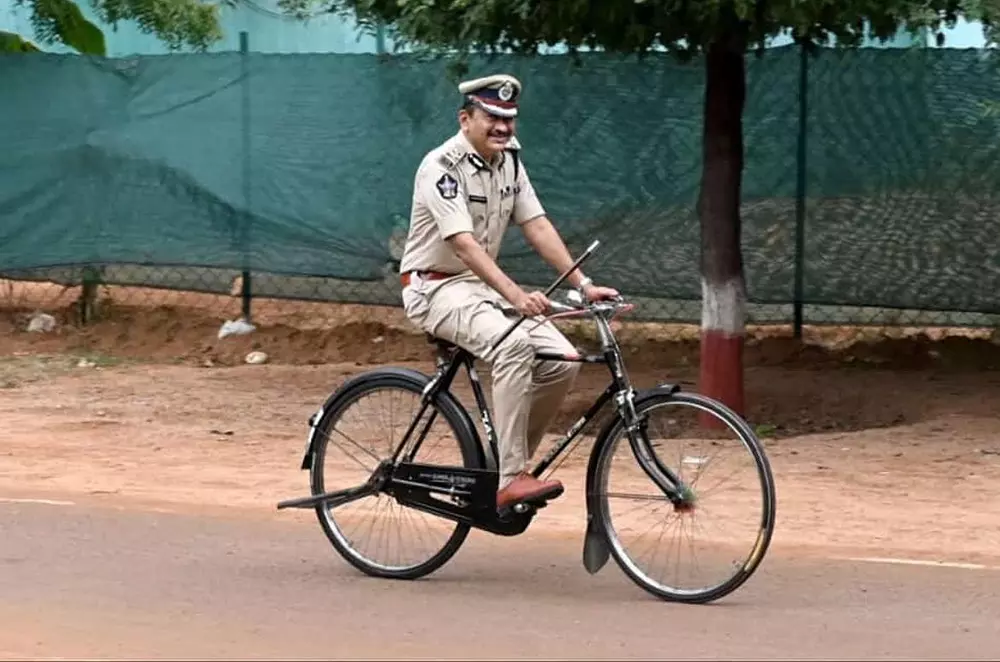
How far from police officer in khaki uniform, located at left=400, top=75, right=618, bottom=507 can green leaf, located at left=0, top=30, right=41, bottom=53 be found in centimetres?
902

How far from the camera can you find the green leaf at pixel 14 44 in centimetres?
1461

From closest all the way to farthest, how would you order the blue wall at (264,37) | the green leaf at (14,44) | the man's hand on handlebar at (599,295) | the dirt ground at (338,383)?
1. the man's hand on handlebar at (599,295)
2. the dirt ground at (338,383)
3. the green leaf at (14,44)
4. the blue wall at (264,37)

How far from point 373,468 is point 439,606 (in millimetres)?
785

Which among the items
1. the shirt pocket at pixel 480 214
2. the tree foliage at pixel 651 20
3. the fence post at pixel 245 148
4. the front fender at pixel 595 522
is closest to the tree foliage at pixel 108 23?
the fence post at pixel 245 148

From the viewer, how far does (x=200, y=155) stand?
13547mm

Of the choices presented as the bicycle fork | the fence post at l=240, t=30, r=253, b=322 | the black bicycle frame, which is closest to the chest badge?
the black bicycle frame

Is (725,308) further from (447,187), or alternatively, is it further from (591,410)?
(447,187)

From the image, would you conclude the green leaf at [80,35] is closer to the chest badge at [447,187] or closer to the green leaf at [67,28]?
the green leaf at [67,28]

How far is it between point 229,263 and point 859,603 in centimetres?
817

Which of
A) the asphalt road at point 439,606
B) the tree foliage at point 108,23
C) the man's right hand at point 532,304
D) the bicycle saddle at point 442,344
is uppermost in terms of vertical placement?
Answer: the tree foliage at point 108,23

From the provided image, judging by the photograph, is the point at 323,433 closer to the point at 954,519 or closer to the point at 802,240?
the point at 954,519

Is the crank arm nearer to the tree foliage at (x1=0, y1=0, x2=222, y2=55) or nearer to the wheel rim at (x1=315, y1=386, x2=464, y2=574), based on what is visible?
the wheel rim at (x1=315, y1=386, x2=464, y2=574)

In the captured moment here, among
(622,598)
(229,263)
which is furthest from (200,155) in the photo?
(622,598)

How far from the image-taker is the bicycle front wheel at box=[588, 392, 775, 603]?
620cm
